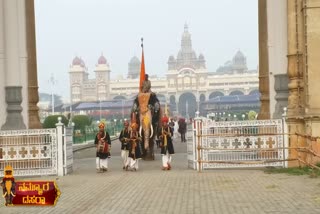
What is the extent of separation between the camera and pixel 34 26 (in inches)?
720

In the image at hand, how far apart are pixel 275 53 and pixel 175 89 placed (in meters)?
134

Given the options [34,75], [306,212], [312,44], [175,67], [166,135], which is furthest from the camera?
[175,67]

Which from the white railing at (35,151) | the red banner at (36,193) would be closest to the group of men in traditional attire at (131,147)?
the white railing at (35,151)

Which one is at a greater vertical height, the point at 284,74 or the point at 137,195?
the point at 284,74

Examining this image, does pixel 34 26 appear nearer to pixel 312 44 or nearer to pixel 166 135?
pixel 166 135

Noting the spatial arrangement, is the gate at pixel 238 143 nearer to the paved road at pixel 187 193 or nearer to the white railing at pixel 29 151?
the paved road at pixel 187 193

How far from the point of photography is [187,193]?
11.0 metres

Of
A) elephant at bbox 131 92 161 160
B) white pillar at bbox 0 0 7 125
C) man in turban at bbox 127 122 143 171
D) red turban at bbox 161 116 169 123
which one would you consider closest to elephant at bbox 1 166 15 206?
man in turban at bbox 127 122 143 171

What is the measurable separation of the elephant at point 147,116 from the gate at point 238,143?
3.07 m

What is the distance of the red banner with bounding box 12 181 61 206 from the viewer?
5488 millimetres

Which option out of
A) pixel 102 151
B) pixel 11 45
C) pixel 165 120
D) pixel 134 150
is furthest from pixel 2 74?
pixel 165 120

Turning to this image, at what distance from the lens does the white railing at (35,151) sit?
1537 centimetres

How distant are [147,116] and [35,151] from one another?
4269 millimetres

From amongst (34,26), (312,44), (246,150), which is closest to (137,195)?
(246,150)
